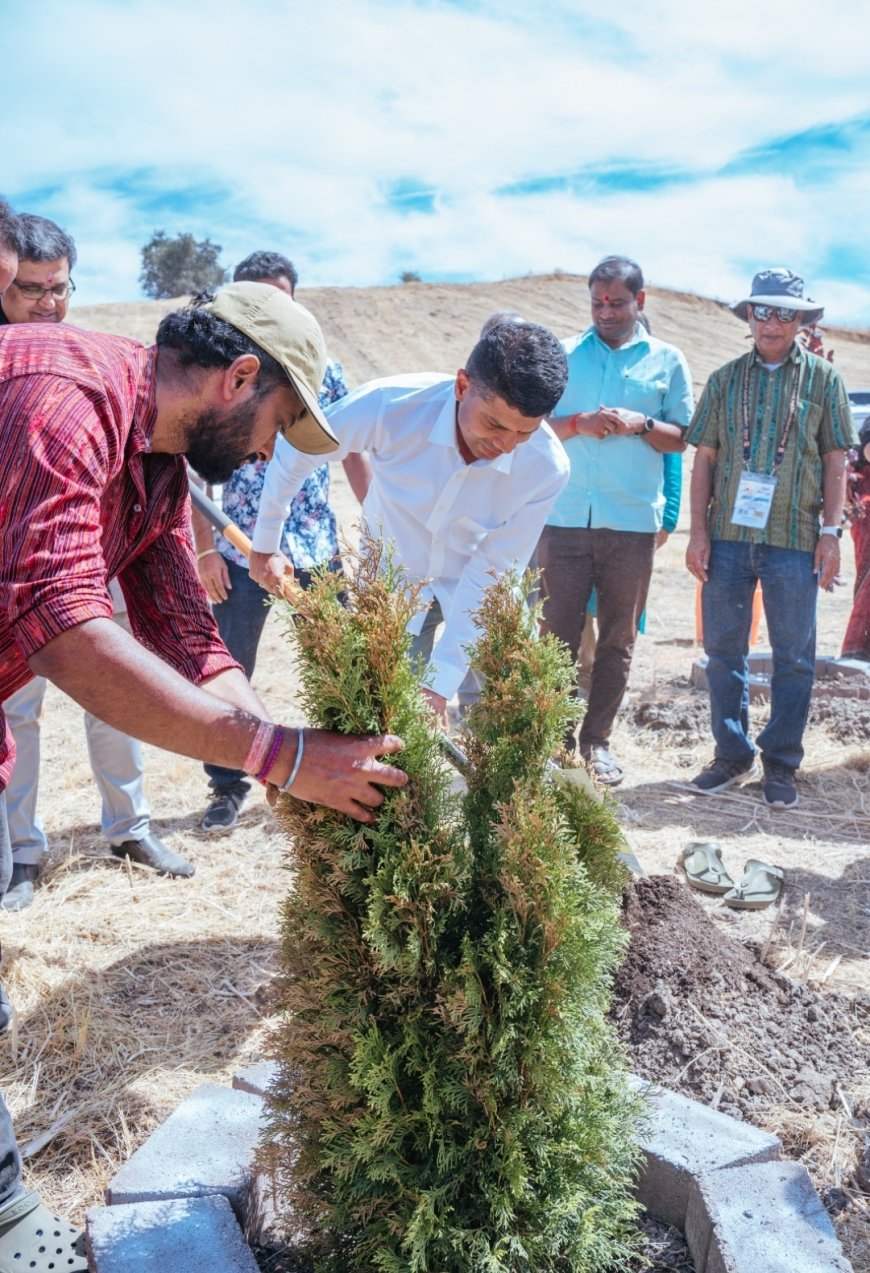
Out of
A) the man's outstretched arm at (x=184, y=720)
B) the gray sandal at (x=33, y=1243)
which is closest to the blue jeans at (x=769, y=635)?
the man's outstretched arm at (x=184, y=720)

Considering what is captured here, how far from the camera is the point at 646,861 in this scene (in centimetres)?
514

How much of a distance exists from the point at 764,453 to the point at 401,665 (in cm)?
422

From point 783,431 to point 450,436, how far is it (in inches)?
101

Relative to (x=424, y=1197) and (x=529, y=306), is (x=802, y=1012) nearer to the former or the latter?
(x=424, y=1197)

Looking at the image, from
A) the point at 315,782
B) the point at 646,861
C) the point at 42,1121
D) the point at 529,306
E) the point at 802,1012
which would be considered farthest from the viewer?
the point at 529,306

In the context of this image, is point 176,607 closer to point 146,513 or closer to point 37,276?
point 146,513

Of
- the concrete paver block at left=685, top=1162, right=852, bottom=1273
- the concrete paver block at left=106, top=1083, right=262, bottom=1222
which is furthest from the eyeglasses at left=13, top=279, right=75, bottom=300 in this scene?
the concrete paver block at left=685, top=1162, right=852, bottom=1273

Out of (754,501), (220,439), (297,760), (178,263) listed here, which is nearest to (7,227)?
(220,439)

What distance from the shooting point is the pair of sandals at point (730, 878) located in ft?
15.2

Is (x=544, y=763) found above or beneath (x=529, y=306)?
beneath

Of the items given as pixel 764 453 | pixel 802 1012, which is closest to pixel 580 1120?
pixel 802 1012

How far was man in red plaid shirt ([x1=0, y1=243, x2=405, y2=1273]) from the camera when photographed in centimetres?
186

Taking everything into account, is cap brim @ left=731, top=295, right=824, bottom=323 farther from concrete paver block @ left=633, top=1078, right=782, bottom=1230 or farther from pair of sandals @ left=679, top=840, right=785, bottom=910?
concrete paver block @ left=633, top=1078, right=782, bottom=1230

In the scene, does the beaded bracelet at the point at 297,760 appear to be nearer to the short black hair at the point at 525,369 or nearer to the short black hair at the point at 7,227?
the short black hair at the point at 525,369
